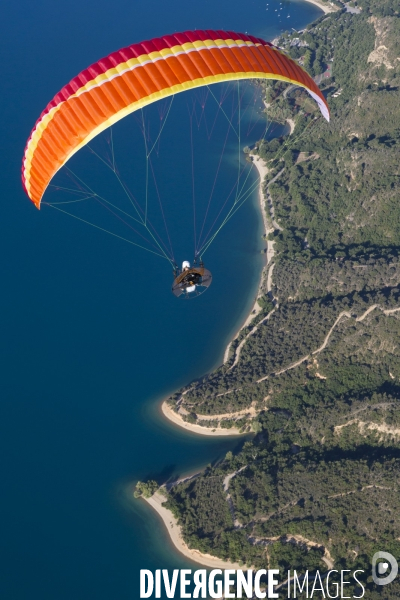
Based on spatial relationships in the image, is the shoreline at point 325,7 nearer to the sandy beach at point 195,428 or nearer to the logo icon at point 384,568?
the sandy beach at point 195,428

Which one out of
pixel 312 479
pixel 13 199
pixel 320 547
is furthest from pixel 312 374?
pixel 13 199

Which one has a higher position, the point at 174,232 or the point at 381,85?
the point at 381,85

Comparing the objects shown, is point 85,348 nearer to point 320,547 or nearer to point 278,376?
point 278,376

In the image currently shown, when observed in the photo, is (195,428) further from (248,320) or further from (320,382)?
(248,320)

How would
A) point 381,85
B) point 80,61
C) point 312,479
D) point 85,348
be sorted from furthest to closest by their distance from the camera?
point 80,61 < point 381,85 < point 85,348 < point 312,479

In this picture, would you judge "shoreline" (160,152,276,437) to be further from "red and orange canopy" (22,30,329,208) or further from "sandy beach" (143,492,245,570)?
"red and orange canopy" (22,30,329,208)

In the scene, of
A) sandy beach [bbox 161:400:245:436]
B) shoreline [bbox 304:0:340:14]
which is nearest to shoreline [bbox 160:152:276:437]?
sandy beach [bbox 161:400:245:436]

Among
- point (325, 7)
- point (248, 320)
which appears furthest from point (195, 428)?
point (325, 7)

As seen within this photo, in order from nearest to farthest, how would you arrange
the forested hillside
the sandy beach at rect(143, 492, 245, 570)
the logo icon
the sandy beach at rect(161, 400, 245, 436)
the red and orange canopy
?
the red and orange canopy → the logo icon → the forested hillside → the sandy beach at rect(143, 492, 245, 570) → the sandy beach at rect(161, 400, 245, 436)
